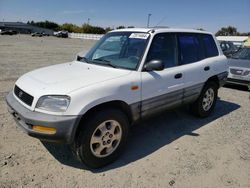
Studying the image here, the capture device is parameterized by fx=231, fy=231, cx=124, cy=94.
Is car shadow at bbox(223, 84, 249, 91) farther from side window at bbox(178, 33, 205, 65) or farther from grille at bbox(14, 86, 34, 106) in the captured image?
grille at bbox(14, 86, 34, 106)

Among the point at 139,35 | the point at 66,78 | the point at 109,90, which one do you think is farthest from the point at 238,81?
the point at 66,78

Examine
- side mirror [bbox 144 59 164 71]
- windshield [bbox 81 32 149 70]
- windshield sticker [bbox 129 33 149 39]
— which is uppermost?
windshield sticker [bbox 129 33 149 39]

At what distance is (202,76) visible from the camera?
4684 millimetres

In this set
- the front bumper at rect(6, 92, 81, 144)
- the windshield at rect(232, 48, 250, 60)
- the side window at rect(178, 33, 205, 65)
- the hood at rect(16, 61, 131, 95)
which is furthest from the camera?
the windshield at rect(232, 48, 250, 60)

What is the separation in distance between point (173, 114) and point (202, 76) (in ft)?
3.75

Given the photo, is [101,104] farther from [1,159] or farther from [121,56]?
[1,159]

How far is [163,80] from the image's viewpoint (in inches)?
147

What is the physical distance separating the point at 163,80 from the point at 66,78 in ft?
5.03

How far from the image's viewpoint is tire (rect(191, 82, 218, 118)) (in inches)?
195

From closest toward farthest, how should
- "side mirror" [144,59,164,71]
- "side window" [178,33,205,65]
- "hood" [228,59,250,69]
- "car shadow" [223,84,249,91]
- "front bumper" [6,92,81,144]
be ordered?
"front bumper" [6,92,81,144] < "side mirror" [144,59,164,71] < "side window" [178,33,205,65] < "hood" [228,59,250,69] < "car shadow" [223,84,249,91]

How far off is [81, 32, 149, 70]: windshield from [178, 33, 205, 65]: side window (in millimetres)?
880

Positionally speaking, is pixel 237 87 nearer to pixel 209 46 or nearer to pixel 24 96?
pixel 209 46

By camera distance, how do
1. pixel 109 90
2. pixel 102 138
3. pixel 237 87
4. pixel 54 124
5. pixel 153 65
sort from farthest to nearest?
pixel 237 87, pixel 153 65, pixel 102 138, pixel 109 90, pixel 54 124

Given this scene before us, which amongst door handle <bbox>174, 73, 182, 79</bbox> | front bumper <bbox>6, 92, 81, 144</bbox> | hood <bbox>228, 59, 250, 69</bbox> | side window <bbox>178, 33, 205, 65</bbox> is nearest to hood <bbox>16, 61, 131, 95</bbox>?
front bumper <bbox>6, 92, 81, 144</bbox>
